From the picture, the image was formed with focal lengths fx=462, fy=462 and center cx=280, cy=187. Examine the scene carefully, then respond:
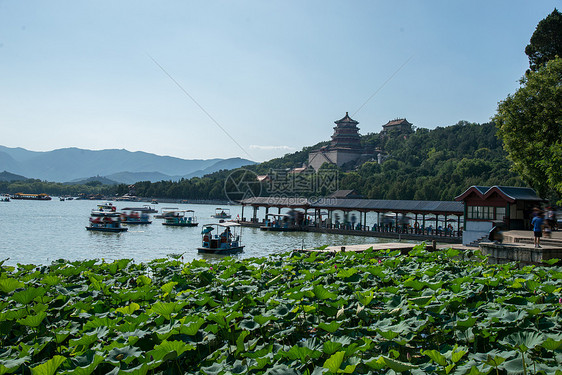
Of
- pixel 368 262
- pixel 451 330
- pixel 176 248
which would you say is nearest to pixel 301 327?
pixel 451 330

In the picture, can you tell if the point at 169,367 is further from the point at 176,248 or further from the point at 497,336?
the point at 176,248

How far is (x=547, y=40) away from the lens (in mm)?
23312

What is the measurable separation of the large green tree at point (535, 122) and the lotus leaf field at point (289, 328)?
601 inches

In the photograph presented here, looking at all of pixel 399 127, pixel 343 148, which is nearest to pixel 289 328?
pixel 343 148

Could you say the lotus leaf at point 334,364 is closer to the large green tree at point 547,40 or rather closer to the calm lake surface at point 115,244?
the calm lake surface at point 115,244

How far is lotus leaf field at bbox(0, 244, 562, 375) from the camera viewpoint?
9.93ft

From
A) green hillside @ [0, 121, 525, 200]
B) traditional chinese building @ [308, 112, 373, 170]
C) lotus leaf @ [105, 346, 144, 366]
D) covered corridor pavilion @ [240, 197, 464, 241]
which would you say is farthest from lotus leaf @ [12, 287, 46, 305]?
traditional chinese building @ [308, 112, 373, 170]

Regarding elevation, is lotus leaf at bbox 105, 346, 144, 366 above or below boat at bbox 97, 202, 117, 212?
above

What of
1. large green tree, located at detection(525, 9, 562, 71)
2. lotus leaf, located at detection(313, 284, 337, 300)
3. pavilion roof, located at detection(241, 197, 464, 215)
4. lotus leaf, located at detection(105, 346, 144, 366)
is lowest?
lotus leaf, located at detection(105, 346, 144, 366)

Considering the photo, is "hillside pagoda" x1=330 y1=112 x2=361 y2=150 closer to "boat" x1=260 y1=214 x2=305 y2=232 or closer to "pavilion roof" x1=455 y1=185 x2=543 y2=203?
"boat" x1=260 y1=214 x2=305 y2=232

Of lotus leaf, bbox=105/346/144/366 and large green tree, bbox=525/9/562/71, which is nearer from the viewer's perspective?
lotus leaf, bbox=105/346/144/366

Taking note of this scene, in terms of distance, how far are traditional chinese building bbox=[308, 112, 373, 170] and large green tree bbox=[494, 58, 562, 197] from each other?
78688 mm

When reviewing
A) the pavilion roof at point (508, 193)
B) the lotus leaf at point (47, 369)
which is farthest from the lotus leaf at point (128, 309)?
the pavilion roof at point (508, 193)

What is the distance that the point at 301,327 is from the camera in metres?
4.30
